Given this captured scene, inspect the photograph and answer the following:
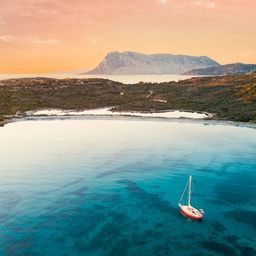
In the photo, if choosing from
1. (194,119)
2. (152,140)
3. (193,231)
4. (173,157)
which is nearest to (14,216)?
(193,231)

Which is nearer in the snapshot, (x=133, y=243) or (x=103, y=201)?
(x=133, y=243)

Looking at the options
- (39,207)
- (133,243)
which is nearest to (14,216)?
(39,207)

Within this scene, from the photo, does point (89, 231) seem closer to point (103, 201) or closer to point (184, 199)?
point (103, 201)

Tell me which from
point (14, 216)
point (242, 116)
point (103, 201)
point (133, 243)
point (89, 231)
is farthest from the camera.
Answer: point (242, 116)

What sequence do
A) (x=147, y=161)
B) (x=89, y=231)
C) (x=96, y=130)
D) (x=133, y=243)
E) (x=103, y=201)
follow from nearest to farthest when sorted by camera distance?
(x=133, y=243), (x=89, y=231), (x=103, y=201), (x=147, y=161), (x=96, y=130)

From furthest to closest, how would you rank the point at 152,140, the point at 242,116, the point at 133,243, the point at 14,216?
1. the point at 242,116
2. the point at 152,140
3. the point at 14,216
4. the point at 133,243

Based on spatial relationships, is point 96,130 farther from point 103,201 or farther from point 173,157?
point 103,201
